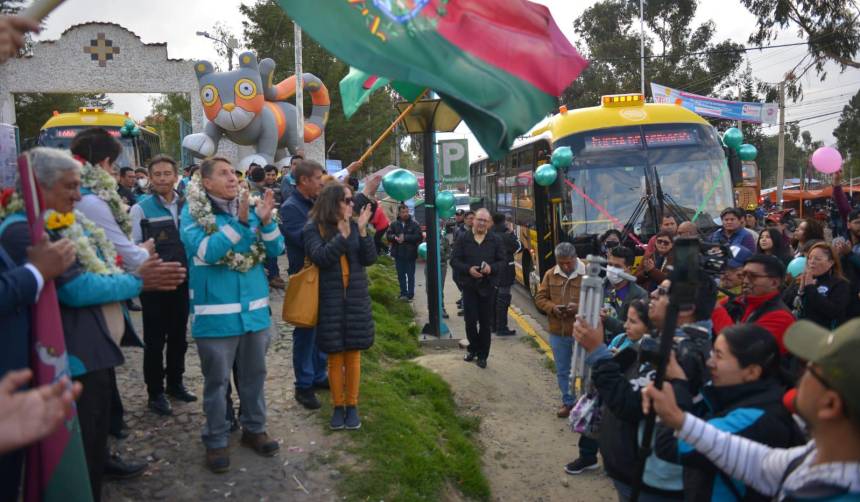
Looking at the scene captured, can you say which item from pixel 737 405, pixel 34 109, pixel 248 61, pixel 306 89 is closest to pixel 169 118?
pixel 34 109

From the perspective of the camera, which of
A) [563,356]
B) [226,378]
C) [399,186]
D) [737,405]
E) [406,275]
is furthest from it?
[406,275]

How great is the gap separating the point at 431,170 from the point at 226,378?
517cm

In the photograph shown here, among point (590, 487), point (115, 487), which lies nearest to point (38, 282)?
point (115, 487)

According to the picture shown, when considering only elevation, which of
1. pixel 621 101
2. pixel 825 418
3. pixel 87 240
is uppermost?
pixel 621 101

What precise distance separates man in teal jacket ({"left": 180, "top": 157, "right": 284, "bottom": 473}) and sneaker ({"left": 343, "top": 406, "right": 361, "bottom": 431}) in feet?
2.84

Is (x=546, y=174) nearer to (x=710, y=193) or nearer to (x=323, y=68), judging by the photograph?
(x=710, y=193)

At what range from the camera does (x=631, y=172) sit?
9977mm

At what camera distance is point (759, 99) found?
3600 centimetres

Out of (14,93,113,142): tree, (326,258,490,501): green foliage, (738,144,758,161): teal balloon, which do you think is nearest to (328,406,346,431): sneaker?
(326,258,490,501): green foliage

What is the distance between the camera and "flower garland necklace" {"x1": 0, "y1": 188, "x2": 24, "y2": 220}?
9.62ft

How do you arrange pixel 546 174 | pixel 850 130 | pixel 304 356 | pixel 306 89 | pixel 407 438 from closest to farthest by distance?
pixel 407 438 < pixel 304 356 < pixel 546 174 < pixel 306 89 < pixel 850 130

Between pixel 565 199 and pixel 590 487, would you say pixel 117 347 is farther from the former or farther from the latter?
pixel 565 199

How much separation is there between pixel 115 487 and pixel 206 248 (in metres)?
1.45

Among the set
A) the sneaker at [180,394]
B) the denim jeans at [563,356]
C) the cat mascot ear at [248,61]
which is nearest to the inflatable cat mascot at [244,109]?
the cat mascot ear at [248,61]
